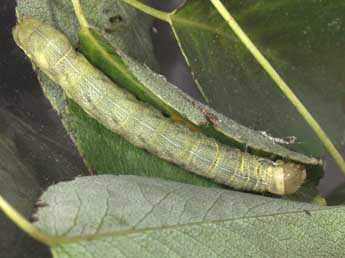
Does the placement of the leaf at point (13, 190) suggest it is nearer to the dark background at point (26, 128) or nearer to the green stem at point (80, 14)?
the dark background at point (26, 128)

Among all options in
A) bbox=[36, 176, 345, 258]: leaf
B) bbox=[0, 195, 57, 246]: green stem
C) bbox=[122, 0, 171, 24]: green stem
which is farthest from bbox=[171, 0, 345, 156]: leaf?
bbox=[0, 195, 57, 246]: green stem

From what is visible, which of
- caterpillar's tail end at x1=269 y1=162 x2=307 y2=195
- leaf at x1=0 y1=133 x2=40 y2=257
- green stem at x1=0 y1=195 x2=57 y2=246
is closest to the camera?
green stem at x1=0 y1=195 x2=57 y2=246

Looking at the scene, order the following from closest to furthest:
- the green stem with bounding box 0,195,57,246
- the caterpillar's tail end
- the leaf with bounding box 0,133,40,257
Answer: the green stem with bounding box 0,195,57,246
the leaf with bounding box 0,133,40,257
the caterpillar's tail end

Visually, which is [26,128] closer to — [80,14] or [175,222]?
[80,14]

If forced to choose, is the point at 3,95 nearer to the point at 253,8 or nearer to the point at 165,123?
the point at 165,123

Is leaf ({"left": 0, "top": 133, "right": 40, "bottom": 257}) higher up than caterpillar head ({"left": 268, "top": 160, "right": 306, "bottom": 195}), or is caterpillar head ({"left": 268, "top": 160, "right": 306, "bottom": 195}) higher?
caterpillar head ({"left": 268, "top": 160, "right": 306, "bottom": 195})

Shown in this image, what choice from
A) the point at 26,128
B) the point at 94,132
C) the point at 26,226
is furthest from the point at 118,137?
the point at 26,226

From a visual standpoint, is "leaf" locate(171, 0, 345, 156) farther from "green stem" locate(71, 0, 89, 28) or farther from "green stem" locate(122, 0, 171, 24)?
"green stem" locate(71, 0, 89, 28)
